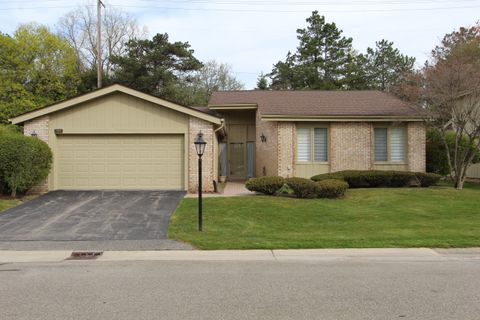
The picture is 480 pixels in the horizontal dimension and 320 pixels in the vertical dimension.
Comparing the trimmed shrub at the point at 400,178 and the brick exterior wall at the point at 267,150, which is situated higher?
the brick exterior wall at the point at 267,150

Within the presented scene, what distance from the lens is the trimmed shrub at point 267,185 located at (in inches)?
592

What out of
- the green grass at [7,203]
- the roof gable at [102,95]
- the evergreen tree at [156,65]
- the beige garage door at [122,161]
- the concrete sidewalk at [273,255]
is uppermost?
the evergreen tree at [156,65]

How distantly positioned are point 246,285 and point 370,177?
478 inches

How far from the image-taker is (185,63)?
38281mm

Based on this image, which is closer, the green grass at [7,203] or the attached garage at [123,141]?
the green grass at [7,203]

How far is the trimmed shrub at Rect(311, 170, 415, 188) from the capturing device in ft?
55.8

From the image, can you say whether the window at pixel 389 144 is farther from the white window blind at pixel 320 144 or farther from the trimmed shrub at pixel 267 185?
the trimmed shrub at pixel 267 185

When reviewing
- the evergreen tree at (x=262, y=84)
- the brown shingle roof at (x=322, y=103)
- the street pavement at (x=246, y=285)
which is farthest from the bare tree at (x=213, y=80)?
the street pavement at (x=246, y=285)

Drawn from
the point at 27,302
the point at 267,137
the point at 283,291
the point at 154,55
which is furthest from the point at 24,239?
the point at 154,55

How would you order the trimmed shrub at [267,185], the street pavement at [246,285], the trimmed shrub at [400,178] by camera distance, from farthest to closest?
1. the trimmed shrub at [400,178]
2. the trimmed shrub at [267,185]
3. the street pavement at [246,285]

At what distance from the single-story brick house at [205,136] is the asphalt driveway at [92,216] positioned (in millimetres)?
989

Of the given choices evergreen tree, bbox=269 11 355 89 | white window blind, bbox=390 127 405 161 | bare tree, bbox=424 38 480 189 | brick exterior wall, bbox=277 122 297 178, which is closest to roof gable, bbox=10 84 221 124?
brick exterior wall, bbox=277 122 297 178

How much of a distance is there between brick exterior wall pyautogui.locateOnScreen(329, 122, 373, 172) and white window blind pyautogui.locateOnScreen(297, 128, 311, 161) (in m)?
0.97

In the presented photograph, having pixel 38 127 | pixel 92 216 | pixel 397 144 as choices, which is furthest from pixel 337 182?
pixel 38 127
